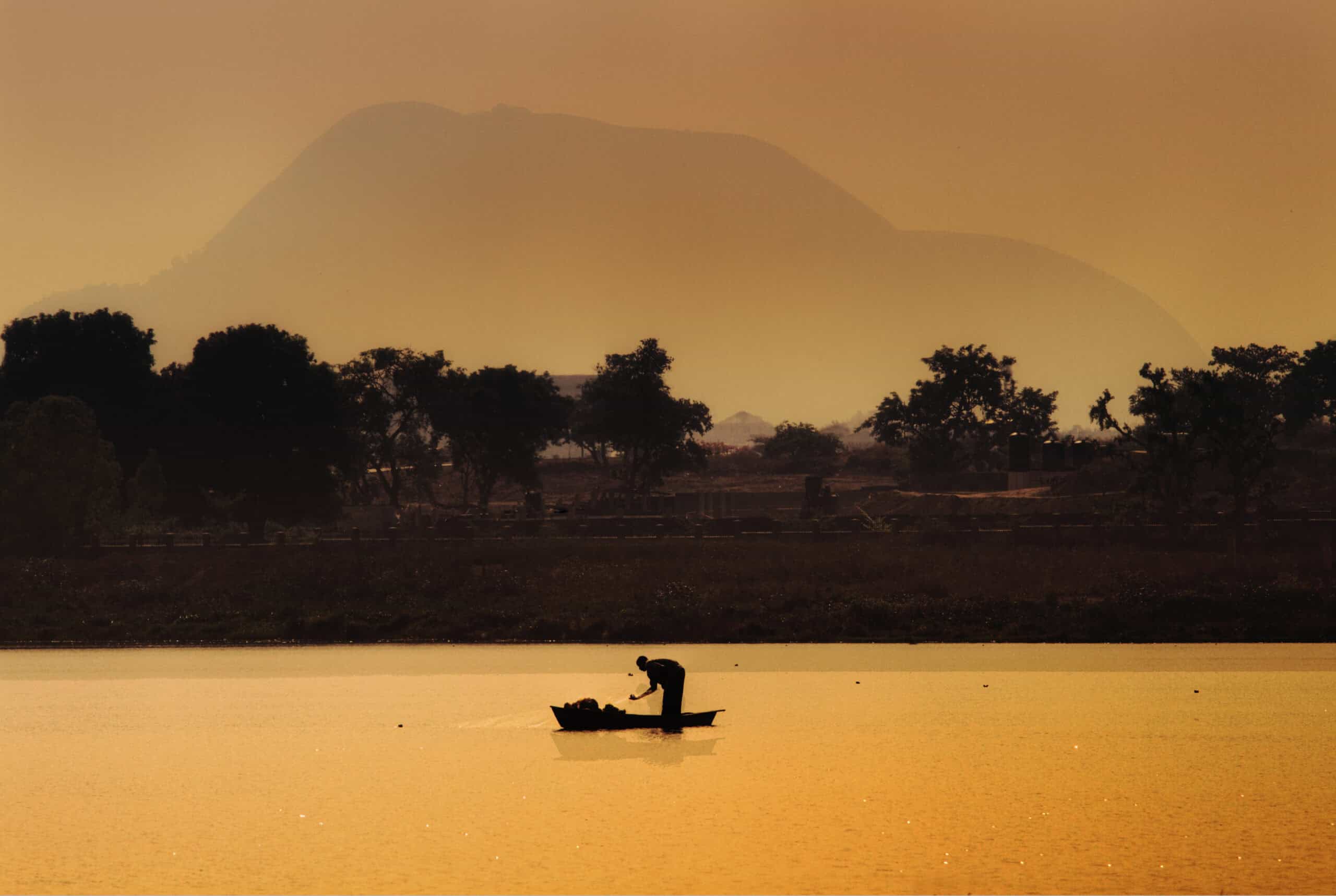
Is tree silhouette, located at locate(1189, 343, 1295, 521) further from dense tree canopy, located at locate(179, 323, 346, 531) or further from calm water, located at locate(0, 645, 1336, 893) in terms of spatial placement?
dense tree canopy, located at locate(179, 323, 346, 531)

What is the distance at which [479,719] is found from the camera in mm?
30156

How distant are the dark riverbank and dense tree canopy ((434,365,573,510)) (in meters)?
42.7

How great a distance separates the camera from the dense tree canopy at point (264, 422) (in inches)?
3706

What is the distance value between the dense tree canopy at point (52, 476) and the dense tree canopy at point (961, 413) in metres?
62.2

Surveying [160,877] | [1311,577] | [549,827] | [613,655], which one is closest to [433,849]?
[549,827]

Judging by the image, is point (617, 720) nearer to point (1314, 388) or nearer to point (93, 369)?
point (93, 369)

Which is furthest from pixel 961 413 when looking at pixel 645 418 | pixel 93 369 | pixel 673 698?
pixel 673 698

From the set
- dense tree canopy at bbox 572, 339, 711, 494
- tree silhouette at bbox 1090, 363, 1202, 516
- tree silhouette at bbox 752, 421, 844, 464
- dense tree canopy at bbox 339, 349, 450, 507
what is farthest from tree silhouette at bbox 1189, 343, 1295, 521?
tree silhouette at bbox 752, 421, 844, 464

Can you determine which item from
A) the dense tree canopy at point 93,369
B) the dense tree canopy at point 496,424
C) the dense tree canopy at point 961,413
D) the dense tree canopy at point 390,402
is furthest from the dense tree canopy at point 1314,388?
the dense tree canopy at point 93,369

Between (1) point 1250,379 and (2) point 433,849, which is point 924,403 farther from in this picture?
(2) point 433,849

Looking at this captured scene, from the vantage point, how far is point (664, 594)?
5591 centimetres

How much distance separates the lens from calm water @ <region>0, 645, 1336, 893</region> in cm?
1689

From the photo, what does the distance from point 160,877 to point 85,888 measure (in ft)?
2.69

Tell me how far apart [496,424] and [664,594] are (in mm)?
60130
